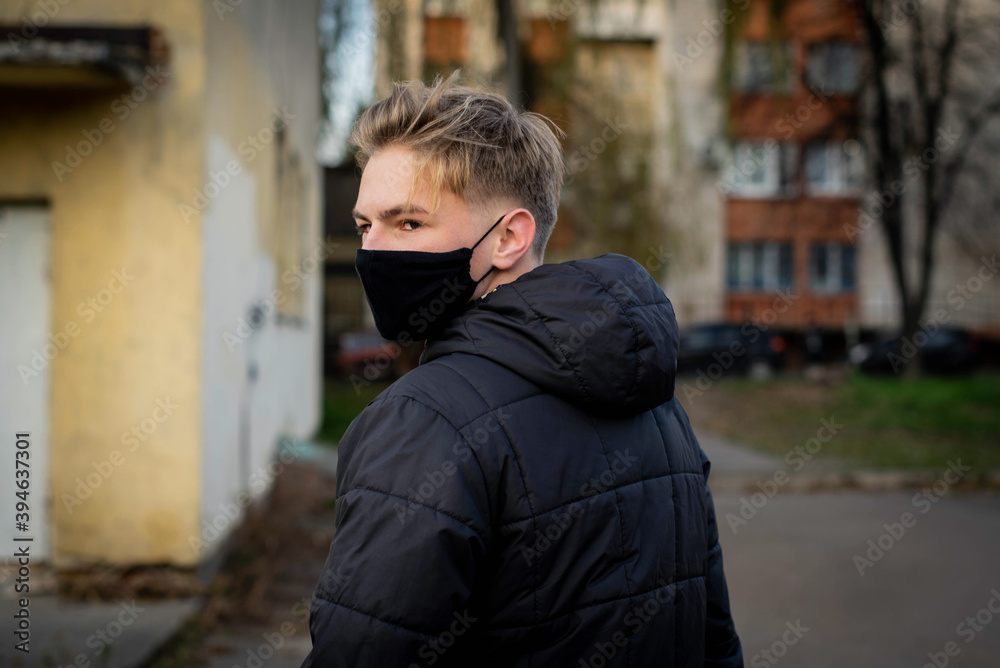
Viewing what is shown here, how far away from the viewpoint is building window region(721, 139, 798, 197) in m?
11.8

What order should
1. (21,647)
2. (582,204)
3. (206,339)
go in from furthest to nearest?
(582,204) → (206,339) → (21,647)

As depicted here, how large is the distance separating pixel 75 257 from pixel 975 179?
1918 centimetres

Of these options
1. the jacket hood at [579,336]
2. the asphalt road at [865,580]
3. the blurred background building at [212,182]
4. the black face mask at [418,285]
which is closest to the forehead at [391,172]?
the black face mask at [418,285]

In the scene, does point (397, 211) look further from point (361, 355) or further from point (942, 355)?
point (942, 355)

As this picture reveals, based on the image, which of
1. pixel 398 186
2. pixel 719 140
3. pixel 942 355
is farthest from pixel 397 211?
pixel 942 355

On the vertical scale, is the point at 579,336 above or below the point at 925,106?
below

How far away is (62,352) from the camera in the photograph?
5.15 meters

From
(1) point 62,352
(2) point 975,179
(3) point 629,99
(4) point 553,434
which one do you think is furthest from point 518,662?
(2) point 975,179

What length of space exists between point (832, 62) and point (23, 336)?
56.6ft

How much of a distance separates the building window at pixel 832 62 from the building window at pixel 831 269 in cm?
1476

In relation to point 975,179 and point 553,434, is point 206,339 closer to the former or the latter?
point 553,434

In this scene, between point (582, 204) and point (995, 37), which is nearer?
point (582, 204)

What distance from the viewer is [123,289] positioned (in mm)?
5129

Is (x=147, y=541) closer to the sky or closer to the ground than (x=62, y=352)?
closer to the ground
